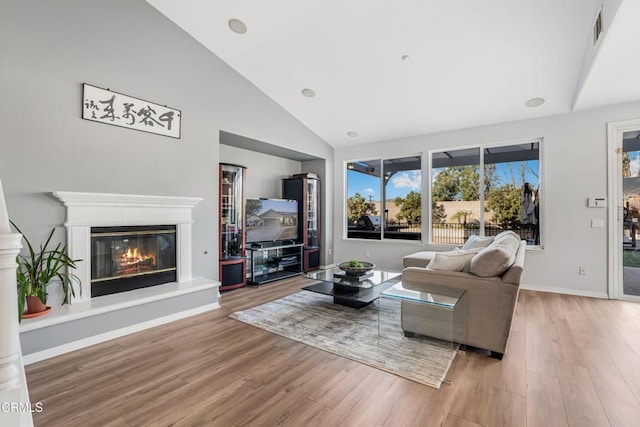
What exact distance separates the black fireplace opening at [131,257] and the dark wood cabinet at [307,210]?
8.51 ft

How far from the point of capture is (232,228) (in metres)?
4.62

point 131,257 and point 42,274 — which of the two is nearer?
point 42,274

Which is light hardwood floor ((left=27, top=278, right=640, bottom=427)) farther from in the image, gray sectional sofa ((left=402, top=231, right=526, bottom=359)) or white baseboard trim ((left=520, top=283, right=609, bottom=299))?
white baseboard trim ((left=520, top=283, right=609, bottom=299))

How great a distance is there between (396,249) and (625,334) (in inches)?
128

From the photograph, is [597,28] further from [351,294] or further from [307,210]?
[307,210]

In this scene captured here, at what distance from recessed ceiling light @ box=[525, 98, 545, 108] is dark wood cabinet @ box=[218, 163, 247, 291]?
4262mm

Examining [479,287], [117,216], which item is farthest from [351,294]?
[117,216]

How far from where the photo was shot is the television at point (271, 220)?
5037 millimetres

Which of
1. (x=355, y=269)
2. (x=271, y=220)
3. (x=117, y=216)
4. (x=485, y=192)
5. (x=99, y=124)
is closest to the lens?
(x=99, y=124)

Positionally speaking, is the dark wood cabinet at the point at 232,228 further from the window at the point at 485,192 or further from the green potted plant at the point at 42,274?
the window at the point at 485,192

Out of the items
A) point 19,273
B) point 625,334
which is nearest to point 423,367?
point 625,334

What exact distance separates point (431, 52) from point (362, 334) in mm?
3248

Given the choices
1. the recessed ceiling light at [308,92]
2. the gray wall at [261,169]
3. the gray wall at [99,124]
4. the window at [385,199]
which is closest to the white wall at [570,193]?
the window at [385,199]

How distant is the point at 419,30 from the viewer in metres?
3.22
